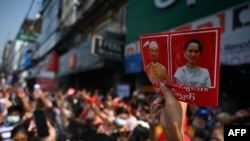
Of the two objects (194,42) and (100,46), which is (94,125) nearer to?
(194,42)

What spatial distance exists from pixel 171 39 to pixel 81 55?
16.2 m

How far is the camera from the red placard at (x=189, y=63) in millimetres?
1742

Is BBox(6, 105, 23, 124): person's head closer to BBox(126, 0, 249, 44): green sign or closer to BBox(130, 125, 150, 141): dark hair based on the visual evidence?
BBox(130, 125, 150, 141): dark hair

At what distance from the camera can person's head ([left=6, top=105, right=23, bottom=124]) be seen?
Answer: 17.4 feet

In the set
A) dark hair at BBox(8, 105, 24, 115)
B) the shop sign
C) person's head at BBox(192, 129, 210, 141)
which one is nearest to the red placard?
person's head at BBox(192, 129, 210, 141)

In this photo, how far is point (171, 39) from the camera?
1.90 meters

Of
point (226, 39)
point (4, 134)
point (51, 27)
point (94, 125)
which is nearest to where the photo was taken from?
point (4, 134)

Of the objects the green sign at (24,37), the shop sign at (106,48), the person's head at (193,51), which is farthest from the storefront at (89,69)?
the green sign at (24,37)

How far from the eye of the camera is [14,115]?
5363 mm

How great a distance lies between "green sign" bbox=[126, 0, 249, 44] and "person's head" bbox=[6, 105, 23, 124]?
487 centimetres

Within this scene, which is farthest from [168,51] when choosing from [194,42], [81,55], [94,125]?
[81,55]

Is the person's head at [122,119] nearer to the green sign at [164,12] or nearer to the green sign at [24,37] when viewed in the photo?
the green sign at [164,12]

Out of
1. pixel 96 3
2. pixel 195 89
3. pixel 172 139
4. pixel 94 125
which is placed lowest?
pixel 94 125

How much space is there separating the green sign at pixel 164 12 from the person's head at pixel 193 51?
5.82m
